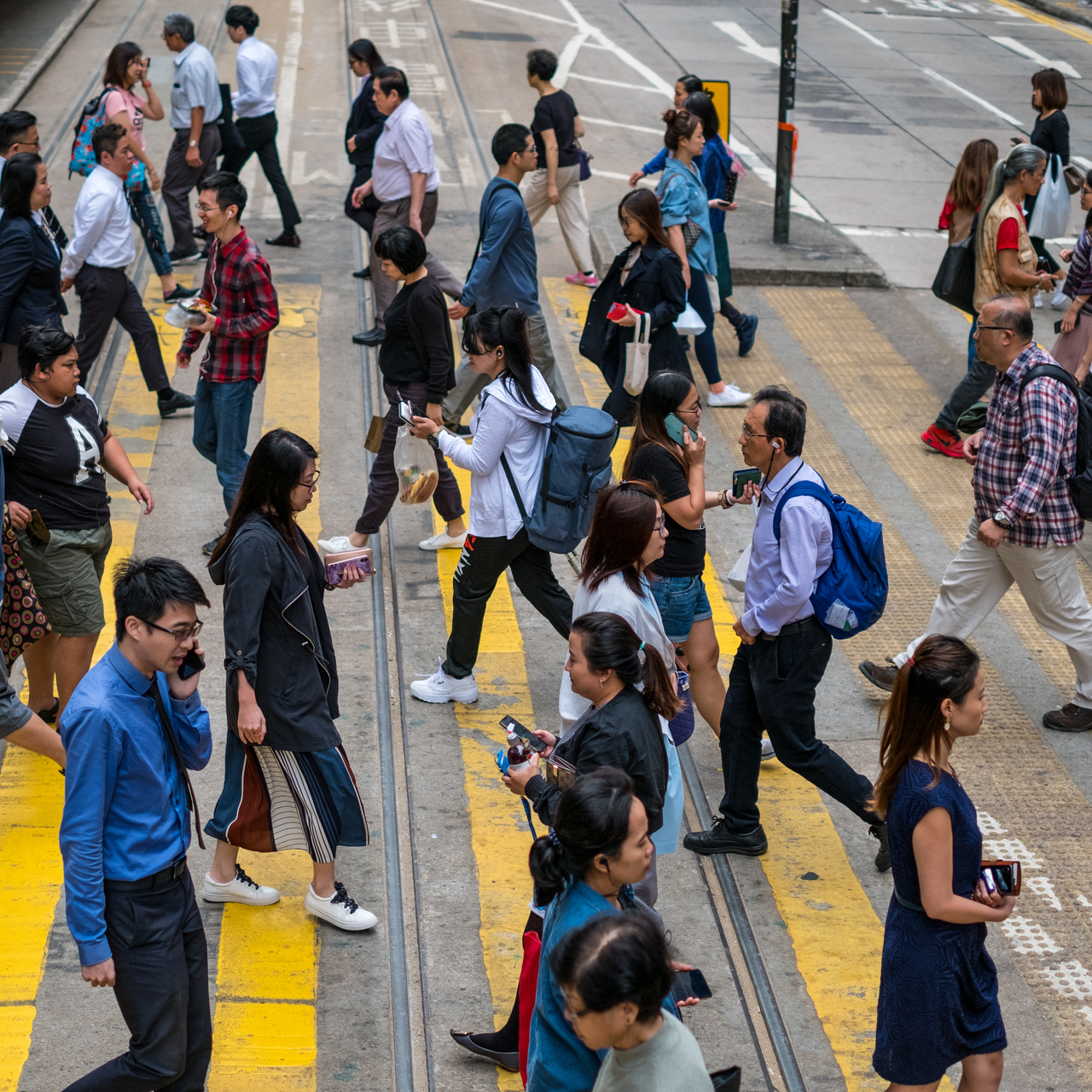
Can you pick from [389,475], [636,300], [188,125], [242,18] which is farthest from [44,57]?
[389,475]

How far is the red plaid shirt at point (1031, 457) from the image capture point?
19.0 feet

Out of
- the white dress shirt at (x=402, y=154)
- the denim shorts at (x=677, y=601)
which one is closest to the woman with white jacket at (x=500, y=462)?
the denim shorts at (x=677, y=601)

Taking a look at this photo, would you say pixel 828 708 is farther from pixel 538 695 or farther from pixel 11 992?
pixel 11 992

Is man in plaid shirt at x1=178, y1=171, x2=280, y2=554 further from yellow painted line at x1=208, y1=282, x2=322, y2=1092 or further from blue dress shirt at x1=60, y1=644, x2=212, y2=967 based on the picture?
blue dress shirt at x1=60, y1=644, x2=212, y2=967

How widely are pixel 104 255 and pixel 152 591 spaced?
5.47 meters

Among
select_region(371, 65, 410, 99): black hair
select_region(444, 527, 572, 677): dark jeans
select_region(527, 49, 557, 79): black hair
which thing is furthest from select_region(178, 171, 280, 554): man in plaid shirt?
select_region(527, 49, 557, 79): black hair

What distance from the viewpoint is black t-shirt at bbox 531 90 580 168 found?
428 inches

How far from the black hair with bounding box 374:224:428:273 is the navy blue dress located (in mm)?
4253

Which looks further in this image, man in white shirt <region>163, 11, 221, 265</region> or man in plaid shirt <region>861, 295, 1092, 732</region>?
man in white shirt <region>163, 11, 221, 265</region>

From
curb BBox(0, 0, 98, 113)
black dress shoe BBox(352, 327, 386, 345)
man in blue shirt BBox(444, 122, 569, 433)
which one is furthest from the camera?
curb BBox(0, 0, 98, 113)

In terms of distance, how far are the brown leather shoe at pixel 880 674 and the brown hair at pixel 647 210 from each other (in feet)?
9.26

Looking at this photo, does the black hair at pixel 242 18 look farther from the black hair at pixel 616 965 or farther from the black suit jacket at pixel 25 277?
the black hair at pixel 616 965

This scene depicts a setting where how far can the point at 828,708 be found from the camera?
260 inches

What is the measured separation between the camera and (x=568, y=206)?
11.4 meters
